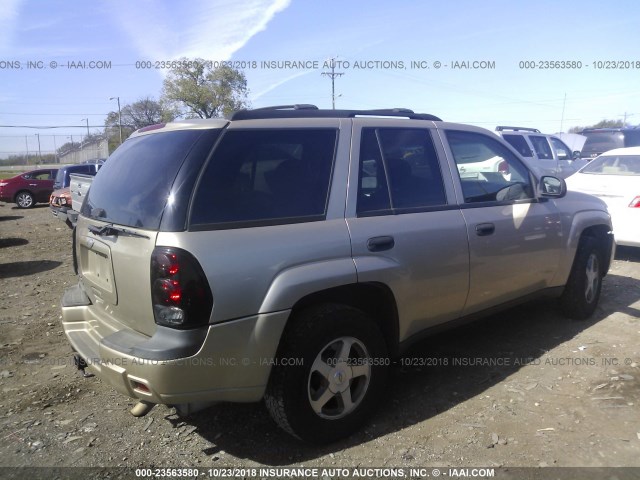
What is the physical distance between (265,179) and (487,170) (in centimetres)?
229

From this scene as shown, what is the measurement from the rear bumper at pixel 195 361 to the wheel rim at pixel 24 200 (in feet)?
68.2

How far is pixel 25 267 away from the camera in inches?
311

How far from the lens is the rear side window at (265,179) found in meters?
2.48

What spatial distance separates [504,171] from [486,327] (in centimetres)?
160

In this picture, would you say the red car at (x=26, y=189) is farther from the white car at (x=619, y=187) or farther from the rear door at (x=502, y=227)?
the rear door at (x=502, y=227)

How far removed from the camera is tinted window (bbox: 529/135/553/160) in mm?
12961

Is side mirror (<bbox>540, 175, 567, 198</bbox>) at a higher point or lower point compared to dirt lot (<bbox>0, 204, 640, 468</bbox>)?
higher

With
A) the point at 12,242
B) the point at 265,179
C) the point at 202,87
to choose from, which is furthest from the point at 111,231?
the point at 202,87

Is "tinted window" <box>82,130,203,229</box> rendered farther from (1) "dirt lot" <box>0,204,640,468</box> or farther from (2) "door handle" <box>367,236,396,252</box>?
(1) "dirt lot" <box>0,204,640,468</box>

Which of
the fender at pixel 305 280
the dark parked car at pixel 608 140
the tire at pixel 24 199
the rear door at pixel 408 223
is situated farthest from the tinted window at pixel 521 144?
the tire at pixel 24 199

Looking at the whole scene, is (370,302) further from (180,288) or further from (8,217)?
(8,217)

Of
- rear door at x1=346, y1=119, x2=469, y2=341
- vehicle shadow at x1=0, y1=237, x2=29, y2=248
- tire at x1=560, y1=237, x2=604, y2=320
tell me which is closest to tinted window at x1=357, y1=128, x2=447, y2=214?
rear door at x1=346, y1=119, x2=469, y2=341

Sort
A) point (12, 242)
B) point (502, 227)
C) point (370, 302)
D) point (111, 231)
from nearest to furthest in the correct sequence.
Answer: point (111, 231), point (370, 302), point (502, 227), point (12, 242)

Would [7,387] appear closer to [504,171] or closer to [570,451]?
[570,451]
